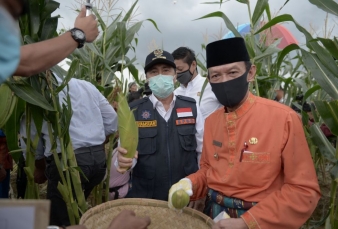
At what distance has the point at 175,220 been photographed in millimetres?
1829

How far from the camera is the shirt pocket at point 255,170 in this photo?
A: 1.66 meters

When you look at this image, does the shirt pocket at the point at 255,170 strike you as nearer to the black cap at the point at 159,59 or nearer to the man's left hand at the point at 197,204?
the man's left hand at the point at 197,204

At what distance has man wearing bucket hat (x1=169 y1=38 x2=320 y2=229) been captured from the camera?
5.18 feet

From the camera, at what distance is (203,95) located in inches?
132

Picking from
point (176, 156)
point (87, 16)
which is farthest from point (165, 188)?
point (87, 16)

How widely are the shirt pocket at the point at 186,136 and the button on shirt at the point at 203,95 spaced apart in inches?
21.2

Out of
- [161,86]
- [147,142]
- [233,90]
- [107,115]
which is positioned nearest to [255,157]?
[233,90]

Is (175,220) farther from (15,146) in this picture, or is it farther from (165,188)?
(15,146)

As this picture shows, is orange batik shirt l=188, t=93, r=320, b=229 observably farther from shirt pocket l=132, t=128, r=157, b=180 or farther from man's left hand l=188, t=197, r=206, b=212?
man's left hand l=188, t=197, r=206, b=212

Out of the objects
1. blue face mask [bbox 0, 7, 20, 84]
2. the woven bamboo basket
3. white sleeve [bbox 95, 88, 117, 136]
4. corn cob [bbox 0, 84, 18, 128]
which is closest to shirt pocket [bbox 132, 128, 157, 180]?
white sleeve [bbox 95, 88, 117, 136]

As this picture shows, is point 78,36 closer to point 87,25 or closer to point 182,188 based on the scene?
point 87,25

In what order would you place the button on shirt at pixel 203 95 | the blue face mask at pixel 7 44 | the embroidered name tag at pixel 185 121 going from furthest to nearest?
the button on shirt at pixel 203 95 → the embroidered name tag at pixel 185 121 → the blue face mask at pixel 7 44

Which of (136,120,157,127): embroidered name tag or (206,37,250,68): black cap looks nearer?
(206,37,250,68): black cap

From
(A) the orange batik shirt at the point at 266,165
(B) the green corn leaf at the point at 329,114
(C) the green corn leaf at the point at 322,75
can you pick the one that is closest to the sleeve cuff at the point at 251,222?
(A) the orange batik shirt at the point at 266,165
